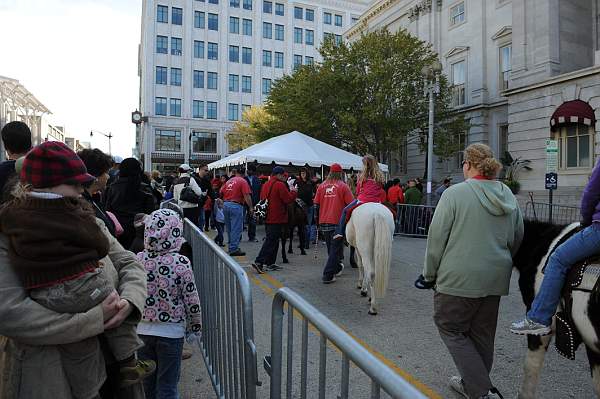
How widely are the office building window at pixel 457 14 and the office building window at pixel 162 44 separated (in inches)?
1588

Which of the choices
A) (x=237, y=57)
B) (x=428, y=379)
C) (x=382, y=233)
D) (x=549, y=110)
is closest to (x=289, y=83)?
(x=549, y=110)

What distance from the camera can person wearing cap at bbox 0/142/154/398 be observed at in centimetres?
174

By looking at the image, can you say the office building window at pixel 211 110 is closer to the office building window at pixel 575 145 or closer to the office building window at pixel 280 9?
the office building window at pixel 280 9

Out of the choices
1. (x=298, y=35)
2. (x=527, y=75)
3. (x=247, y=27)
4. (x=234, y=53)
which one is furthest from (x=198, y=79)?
(x=527, y=75)

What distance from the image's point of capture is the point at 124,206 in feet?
19.0

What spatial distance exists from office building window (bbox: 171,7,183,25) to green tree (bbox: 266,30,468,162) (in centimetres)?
3990

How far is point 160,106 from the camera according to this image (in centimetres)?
5838

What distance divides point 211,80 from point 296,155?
164 feet

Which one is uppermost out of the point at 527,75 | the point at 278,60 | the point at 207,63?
the point at 278,60

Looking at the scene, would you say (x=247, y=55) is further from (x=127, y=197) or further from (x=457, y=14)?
(x=127, y=197)

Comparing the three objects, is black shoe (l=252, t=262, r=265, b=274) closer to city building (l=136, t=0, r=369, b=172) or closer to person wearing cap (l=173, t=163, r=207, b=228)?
person wearing cap (l=173, t=163, r=207, b=228)

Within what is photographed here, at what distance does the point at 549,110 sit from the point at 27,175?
80.5 feet

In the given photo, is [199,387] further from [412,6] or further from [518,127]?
[412,6]

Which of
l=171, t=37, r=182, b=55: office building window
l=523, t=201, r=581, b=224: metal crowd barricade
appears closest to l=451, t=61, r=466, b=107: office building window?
l=523, t=201, r=581, b=224: metal crowd barricade
